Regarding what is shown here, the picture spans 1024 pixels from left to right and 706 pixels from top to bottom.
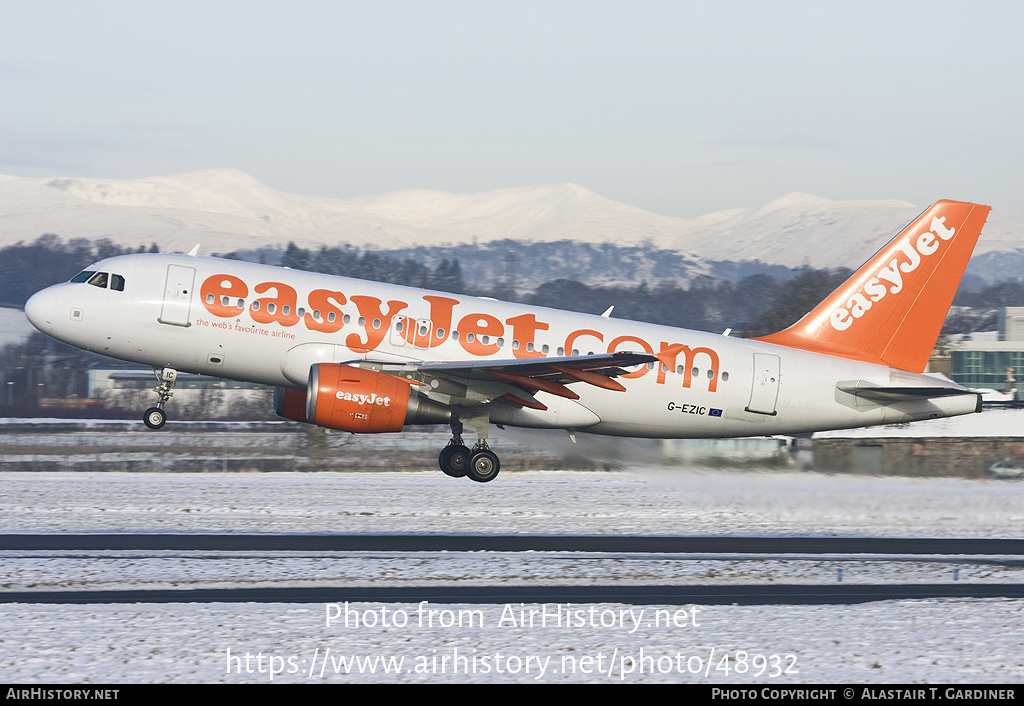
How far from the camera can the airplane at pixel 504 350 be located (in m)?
24.5

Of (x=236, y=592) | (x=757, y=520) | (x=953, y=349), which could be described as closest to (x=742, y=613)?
(x=236, y=592)

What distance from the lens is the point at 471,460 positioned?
26344 millimetres

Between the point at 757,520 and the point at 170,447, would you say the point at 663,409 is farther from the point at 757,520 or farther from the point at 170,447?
the point at 170,447

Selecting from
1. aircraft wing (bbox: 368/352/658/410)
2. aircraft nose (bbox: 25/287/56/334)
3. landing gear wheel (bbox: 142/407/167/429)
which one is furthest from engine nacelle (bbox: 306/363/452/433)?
aircraft nose (bbox: 25/287/56/334)

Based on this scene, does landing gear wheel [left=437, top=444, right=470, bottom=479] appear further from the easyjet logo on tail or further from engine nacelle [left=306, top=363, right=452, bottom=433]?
the easyjet logo on tail

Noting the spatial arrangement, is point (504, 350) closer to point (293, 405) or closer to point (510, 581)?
point (293, 405)

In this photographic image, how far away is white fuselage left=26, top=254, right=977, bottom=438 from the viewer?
80.6 feet

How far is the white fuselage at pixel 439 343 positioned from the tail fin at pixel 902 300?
0.65 metres

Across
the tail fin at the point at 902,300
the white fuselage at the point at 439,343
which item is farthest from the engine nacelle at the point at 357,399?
the tail fin at the point at 902,300

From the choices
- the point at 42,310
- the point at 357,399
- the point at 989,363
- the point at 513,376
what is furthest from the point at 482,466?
the point at 989,363

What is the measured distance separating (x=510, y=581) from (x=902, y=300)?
52.4 ft

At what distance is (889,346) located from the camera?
28250 millimetres

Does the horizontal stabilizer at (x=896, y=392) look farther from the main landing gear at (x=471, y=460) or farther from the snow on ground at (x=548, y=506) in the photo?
the main landing gear at (x=471, y=460)
